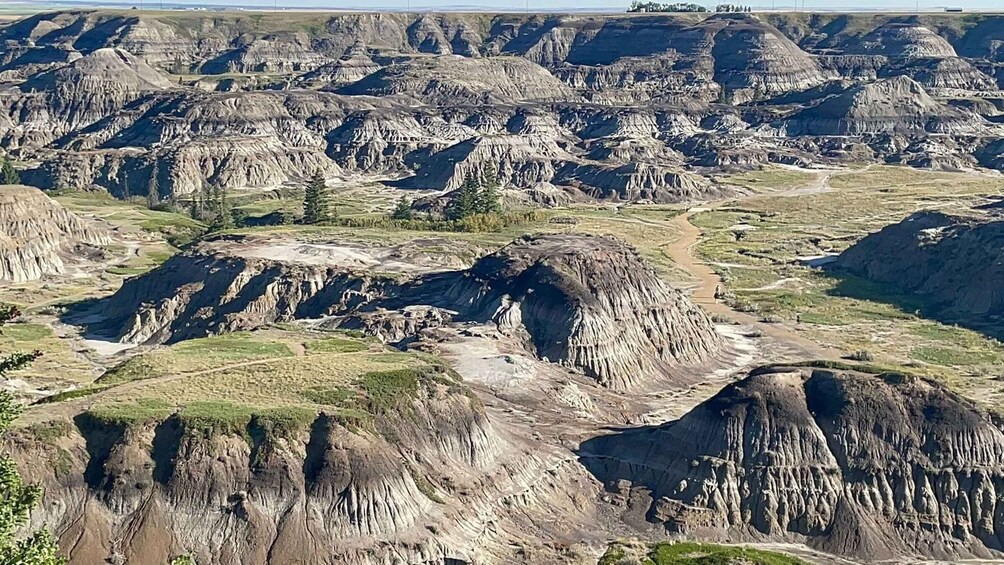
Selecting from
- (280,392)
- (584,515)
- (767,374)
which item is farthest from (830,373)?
(280,392)

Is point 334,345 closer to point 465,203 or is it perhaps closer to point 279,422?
point 279,422

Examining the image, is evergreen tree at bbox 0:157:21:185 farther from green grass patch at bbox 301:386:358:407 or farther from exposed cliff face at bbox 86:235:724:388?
green grass patch at bbox 301:386:358:407

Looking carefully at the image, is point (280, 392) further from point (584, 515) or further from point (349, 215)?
point (349, 215)

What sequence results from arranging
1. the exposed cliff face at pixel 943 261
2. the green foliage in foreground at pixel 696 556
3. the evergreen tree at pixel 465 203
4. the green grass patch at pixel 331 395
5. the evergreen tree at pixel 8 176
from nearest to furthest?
the green foliage in foreground at pixel 696 556 < the green grass patch at pixel 331 395 < the exposed cliff face at pixel 943 261 < the evergreen tree at pixel 465 203 < the evergreen tree at pixel 8 176

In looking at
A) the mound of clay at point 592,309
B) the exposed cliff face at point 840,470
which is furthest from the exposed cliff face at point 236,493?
the mound of clay at point 592,309

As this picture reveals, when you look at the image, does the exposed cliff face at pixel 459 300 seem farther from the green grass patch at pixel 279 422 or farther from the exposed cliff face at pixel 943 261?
the exposed cliff face at pixel 943 261

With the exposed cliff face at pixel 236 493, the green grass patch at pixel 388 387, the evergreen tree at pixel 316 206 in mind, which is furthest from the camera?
the evergreen tree at pixel 316 206
